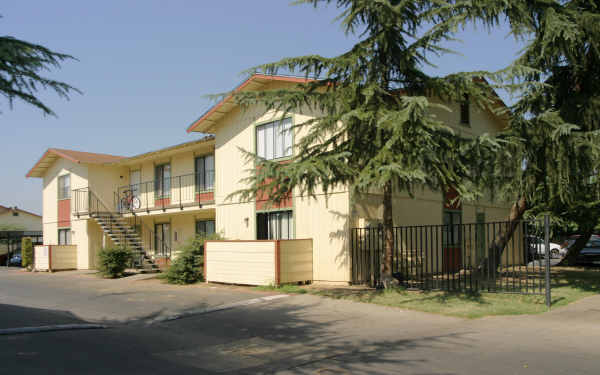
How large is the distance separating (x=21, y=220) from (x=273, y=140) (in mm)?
48235

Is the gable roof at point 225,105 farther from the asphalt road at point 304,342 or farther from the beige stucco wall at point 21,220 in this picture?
the beige stucco wall at point 21,220

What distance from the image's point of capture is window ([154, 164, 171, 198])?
24.8 metres

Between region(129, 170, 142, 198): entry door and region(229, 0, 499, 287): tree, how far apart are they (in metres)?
15.2

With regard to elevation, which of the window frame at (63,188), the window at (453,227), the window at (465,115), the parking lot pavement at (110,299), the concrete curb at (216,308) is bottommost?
the parking lot pavement at (110,299)

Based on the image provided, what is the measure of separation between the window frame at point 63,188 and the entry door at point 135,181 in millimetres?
3396

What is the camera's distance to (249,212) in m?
18.6

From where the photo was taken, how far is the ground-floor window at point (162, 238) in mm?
25344

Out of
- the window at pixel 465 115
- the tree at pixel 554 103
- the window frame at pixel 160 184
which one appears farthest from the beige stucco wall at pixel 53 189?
the tree at pixel 554 103

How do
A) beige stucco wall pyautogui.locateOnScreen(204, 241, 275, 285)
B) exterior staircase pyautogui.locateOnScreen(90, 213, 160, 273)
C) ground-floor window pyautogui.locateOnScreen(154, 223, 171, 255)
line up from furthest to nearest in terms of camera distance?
ground-floor window pyautogui.locateOnScreen(154, 223, 171, 255) → exterior staircase pyautogui.locateOnScreen(90, 213, 160, 273) → beige stucco wall pyautogui.locateOnScreen(204, 241, 275, 285)

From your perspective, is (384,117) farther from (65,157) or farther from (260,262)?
(65,157)

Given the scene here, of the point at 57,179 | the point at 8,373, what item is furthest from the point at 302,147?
the point at 57,179

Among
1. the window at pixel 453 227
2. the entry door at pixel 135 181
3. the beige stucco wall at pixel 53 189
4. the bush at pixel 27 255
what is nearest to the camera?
the window at pixel 453 227

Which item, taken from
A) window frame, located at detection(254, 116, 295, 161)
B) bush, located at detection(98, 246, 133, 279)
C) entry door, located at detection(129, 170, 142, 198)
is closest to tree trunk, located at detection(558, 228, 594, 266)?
window frame, located at detection(254, 116, 295, 161)

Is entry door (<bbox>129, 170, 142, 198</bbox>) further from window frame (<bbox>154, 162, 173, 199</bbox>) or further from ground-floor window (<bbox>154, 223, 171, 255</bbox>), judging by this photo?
ground-floor window (<bbox>154, 223, 171, 255</bbox>)
